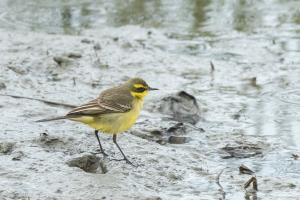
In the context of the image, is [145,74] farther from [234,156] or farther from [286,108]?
[234,156]

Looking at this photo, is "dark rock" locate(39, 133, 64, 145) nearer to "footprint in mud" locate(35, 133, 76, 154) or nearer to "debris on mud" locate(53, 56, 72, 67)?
"footprint in mud" locate(35, 133, 76, 154)

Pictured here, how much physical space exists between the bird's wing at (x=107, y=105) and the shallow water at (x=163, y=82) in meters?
0.49

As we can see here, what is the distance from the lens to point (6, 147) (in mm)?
7789

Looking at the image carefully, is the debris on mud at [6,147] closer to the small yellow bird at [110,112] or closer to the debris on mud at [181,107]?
the small yellow bird at [110,112]

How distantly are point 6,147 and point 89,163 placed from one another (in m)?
0.90

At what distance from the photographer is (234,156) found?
8305 millimetres

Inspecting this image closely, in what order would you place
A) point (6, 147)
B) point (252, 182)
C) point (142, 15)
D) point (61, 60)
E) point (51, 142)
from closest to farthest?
point (252, 182), point (6, 147), point (51, 142), point (61, 60), point (142, 15)

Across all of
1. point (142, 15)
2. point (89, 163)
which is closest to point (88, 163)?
point (89, 163)

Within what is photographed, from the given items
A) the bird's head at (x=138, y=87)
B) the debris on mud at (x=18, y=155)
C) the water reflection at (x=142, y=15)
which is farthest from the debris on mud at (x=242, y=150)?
the water reflection at (x=142, y=15)

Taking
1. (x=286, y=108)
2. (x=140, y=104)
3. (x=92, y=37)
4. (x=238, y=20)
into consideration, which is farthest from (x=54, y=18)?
(x=140, y=104)

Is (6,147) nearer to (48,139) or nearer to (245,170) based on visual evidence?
(48,139)

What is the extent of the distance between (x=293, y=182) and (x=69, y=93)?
4.10 meters

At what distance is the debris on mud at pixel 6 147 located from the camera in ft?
25.4

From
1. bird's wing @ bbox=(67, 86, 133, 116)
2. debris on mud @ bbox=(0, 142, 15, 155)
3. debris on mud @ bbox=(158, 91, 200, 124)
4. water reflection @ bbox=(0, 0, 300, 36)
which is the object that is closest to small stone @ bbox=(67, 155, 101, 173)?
bird's wing @ bbox=(67, 86, 133, 116)
